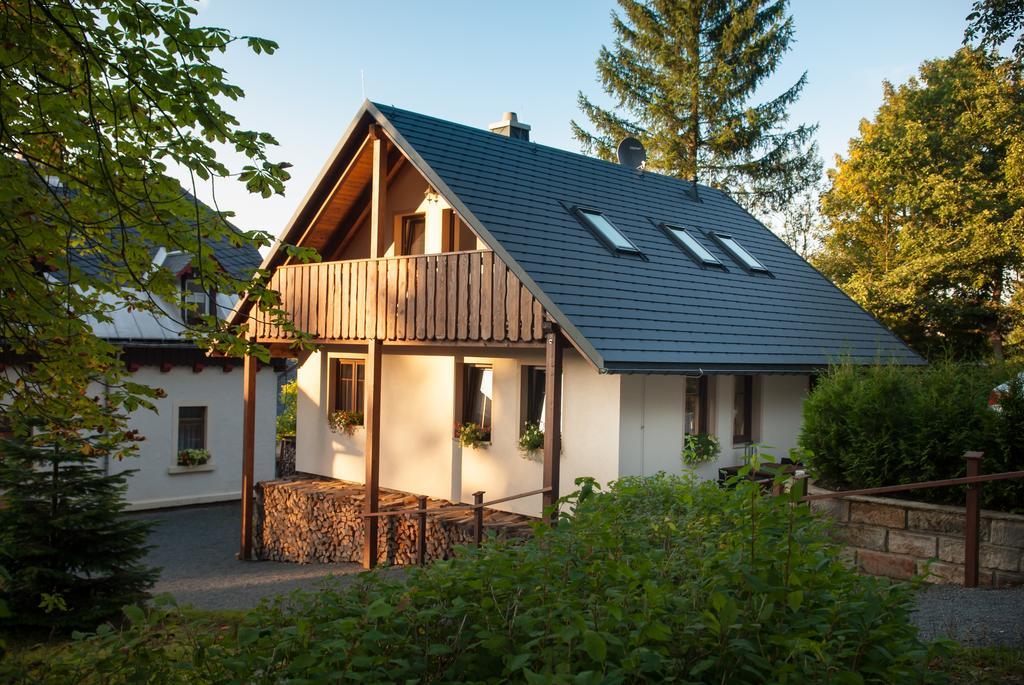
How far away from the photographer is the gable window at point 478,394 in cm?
1435

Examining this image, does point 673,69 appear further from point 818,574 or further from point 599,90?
point 818,574

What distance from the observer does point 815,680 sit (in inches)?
121

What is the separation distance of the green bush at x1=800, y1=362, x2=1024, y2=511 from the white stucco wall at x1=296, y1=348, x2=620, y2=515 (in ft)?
9.95

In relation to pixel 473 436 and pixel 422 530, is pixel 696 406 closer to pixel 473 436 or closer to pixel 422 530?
pixel 473 436

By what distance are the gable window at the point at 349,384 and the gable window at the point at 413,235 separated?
2569 mm

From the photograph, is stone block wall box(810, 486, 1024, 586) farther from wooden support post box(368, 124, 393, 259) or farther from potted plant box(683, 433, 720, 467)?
wooden support post box(368, 124, 393, 259)

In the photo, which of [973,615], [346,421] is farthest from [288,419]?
[973,615]

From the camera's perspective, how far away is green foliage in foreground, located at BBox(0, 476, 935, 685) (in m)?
2.98

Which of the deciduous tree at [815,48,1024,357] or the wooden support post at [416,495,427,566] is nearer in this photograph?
the wooden support post at [416,495,427,566]

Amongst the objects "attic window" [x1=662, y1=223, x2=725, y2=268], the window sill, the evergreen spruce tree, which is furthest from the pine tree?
the evergreen spruce tree

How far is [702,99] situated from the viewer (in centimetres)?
3180

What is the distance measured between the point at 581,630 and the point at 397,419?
43.3 feet

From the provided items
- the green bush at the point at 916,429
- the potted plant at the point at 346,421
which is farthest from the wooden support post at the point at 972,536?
the potted plant at the point at 346,421

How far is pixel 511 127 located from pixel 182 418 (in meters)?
10.0
